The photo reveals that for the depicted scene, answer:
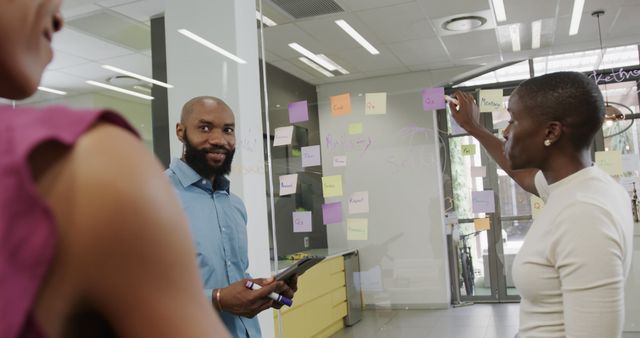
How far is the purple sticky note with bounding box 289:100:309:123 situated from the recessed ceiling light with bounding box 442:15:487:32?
1260mm

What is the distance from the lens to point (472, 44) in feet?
12.6

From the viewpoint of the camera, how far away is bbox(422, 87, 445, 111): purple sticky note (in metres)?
3.47

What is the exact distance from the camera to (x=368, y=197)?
12.0 ft

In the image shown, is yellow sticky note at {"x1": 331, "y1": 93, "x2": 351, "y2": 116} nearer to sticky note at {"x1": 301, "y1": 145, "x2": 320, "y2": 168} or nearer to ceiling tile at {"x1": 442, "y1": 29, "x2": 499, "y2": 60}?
sticky note at {"x1": 301, "y1": 145, "x2": 320, "y2": 168}

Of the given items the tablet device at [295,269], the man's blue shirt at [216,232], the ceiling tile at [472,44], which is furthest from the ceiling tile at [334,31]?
the tablet device at [295,269]

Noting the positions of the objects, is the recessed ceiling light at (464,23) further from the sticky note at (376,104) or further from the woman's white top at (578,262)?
the woman's white top at (578,262)

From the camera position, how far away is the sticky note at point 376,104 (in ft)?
11.8

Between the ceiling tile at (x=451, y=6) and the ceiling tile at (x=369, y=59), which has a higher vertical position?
the ceiling tile at (x=451, y=6)

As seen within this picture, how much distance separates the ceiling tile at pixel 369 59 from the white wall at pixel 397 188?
142mm

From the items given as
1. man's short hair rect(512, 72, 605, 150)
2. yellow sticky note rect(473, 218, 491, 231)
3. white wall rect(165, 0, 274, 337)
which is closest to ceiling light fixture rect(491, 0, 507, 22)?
yellow sticky note rect(473, 218, 491, 231)

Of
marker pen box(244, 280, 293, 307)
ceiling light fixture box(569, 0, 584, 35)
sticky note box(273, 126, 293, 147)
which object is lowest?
marker pen box(244, 280, 293, 307)

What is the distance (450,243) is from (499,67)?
1272 mm

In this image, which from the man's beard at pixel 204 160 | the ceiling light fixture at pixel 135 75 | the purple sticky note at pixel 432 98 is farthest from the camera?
the ceiling light fixture at pixel 135 75

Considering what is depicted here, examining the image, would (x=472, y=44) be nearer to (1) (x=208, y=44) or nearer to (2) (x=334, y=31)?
(2) (x=334, y=31)
